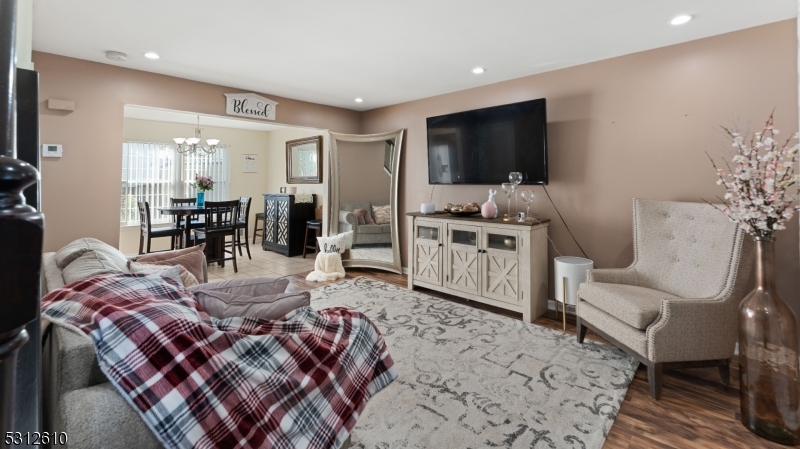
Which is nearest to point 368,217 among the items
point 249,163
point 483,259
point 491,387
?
point 483,259

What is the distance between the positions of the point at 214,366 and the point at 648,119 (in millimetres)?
3521

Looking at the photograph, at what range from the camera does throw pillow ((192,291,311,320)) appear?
4.46 feet

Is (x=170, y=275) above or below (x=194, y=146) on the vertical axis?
below

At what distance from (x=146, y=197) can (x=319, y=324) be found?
6.72 meters

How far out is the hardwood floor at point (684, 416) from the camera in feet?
5.83

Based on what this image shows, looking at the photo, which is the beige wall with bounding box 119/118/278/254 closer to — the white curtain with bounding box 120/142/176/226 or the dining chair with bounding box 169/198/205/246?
the white curtain with bounding box 120/142/176/226

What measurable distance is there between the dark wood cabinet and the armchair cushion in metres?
4.86

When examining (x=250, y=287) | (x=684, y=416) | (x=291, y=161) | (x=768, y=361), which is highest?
(x=291, y=161)

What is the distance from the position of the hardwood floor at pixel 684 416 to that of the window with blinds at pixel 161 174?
703cm

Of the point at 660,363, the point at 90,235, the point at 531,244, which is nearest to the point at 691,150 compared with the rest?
the point at 531,244

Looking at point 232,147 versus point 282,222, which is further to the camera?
point 232,147

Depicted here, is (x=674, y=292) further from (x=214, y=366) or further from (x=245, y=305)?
(x=214, y=366)

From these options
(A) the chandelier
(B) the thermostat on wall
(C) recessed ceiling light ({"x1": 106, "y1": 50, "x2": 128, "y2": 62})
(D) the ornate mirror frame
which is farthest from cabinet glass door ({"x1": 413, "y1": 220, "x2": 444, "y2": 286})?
(A) the chandelier

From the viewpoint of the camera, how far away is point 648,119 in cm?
311
